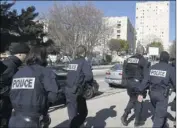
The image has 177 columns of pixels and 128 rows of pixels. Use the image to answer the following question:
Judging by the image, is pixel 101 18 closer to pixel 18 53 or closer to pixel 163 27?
pixel 18 53

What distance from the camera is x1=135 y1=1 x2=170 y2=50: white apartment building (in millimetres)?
123000

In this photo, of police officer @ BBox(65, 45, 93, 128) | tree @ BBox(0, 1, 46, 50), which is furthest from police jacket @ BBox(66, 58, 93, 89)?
tree @ BBox(0, 1, 46, 50)

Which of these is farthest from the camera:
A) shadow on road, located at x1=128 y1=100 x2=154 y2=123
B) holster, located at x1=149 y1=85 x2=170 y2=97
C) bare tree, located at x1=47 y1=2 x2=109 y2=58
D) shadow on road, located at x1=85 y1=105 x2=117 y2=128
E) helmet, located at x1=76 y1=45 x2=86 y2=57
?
bare tree, located at x1=47 y1=2 x2=109 y2=58

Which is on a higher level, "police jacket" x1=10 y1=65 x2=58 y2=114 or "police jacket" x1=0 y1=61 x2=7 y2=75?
"police jacket" x1=0 y1=61 x2=7 y2=75

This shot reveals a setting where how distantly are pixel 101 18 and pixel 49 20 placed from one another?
758 centimetres

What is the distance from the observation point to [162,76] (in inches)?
241

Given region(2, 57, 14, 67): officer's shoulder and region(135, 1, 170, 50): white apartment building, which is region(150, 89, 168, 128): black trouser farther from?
region(135, 1, 170, 50): white apartment building

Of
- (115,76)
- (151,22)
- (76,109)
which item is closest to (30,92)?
(76,109)

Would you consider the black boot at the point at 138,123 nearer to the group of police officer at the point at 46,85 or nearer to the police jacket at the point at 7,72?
the group of police officer at the point at 46,85

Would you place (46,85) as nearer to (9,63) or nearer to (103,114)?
(9,63)

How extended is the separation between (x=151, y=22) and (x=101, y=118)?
443ft

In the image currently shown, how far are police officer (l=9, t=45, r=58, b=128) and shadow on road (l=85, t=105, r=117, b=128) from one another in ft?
12.3

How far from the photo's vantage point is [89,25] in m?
50.5

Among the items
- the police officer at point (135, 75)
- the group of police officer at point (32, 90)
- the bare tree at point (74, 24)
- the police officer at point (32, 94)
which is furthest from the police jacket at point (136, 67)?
the bare tree at point (74, 24)
